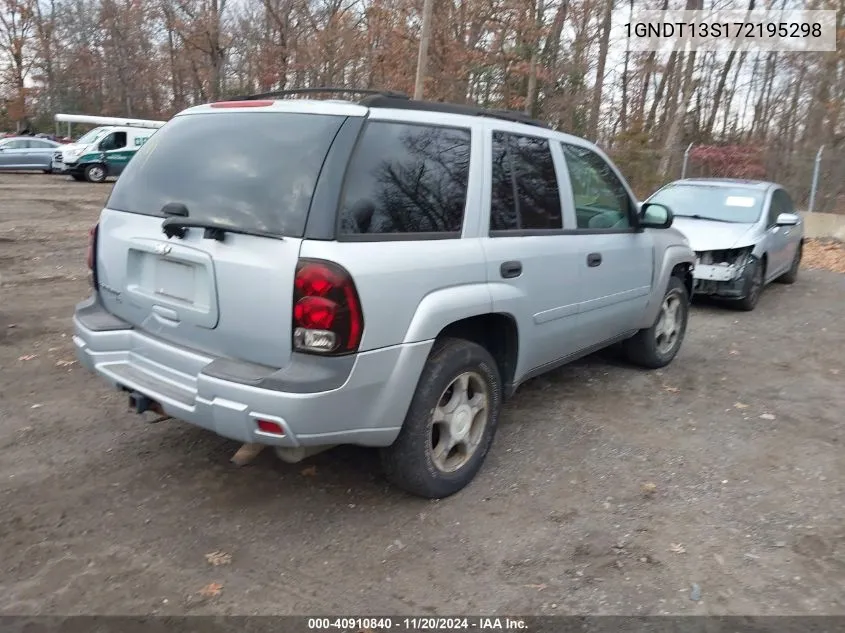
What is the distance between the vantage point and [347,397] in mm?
2881

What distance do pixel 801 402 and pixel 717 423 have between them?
100 centimetres

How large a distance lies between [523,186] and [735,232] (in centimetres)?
542

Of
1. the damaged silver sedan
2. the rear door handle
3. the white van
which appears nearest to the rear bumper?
the rear door handle

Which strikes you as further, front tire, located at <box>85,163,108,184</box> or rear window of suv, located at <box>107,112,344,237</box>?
front tire, located at <box>85,163,108,184</box>

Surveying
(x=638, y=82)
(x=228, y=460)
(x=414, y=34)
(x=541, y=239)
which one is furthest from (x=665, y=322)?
(x=638, y=82)

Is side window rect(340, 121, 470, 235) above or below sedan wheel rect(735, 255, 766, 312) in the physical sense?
above

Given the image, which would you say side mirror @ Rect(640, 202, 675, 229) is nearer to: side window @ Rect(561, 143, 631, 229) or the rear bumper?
side window @ Rect(561, 143, 631, 229)

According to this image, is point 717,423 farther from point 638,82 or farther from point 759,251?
point 638,82

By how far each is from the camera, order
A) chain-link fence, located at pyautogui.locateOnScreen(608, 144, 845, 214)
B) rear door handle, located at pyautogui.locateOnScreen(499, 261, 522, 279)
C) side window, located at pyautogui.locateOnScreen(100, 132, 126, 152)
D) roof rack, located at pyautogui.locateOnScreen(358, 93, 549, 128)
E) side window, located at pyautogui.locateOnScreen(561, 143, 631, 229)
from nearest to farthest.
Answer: roof rack, located at pyautogui.locateOnScreen(358, 93, 549, 128) → rear door handle, located at pyautogui.locateOnScreen(499, 261, 522, 279) → side window, located at pyautogui.locateOnScreen(561, 143, 631, 229) → chain-link fence, located at pyautogui.locateOnScreen(608, 144, 845, 214) → side window, located at pyautogui.locateOnScreen(100, 132, 126, 152)

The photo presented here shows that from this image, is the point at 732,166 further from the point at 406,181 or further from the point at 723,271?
the point at 406,181

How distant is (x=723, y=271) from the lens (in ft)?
26.5

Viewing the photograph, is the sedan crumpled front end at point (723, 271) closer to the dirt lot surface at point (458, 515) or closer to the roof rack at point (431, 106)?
the dirt lot surface at point (458, 515)

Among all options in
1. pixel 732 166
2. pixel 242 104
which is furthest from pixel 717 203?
pixel 732 166

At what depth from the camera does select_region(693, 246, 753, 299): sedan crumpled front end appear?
8.05m
